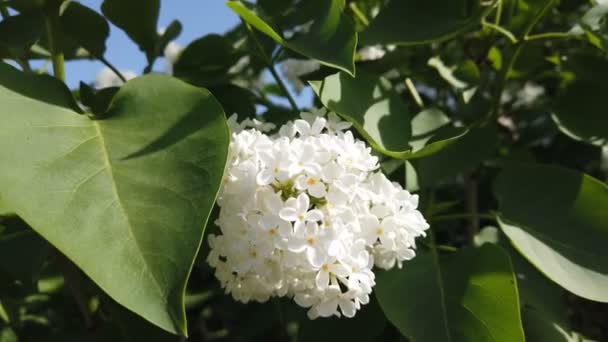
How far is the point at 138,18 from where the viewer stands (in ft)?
4.05

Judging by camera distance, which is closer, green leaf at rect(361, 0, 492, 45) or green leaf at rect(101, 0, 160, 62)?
green leaf at rect(361, 0, 492, 45)

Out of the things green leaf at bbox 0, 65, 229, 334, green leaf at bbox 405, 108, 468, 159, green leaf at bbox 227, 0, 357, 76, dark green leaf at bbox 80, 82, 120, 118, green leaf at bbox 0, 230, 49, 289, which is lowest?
green leaf at bbox 0, 230, 49, 289

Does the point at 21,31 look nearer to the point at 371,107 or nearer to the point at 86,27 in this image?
the point at 86,27

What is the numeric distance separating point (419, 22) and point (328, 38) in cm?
27

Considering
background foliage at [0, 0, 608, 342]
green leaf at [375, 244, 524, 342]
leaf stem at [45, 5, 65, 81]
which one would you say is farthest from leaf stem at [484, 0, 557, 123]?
leaf stem at [45, 5, 65, 81]

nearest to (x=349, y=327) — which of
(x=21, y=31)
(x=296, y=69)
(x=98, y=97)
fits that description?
(x=98, y=97)

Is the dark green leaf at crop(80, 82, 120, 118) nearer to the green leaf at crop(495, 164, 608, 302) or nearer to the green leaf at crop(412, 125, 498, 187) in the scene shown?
the green leaf at crop(412, 125, 498, 187)

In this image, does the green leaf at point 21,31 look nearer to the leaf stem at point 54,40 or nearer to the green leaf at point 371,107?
the leaf stem at point 54,40

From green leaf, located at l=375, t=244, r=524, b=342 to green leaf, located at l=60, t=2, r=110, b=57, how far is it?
65cm

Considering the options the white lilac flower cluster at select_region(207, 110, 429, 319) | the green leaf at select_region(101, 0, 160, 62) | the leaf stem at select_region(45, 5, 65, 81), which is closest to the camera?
the white lilac flower cluster at select_region(207, 110, 429, 319)

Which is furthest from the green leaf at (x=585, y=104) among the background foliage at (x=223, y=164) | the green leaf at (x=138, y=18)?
the green leaf at (x=138, y=18)

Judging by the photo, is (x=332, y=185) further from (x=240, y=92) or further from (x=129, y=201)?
(x=240, y=92)

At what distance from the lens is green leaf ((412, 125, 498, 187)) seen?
1253mm

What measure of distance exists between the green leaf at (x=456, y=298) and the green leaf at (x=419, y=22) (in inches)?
13.3
